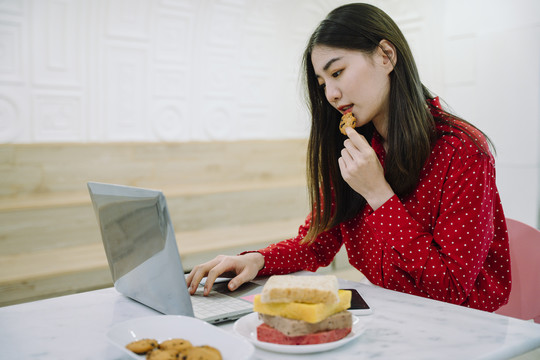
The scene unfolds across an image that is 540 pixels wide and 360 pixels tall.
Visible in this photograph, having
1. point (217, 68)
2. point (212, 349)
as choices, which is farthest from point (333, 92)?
point (217, 68)

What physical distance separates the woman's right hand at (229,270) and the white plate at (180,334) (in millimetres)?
361

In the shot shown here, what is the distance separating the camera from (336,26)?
151 cm

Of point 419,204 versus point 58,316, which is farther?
point 419,204

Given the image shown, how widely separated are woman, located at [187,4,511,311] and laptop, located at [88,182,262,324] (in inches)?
6.3

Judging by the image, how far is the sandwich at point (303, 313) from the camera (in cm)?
90

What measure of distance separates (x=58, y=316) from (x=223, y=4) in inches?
136

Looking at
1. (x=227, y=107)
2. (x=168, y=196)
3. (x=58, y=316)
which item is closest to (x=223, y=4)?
(x=227, y=107)

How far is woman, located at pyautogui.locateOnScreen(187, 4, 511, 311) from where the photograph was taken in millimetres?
1349

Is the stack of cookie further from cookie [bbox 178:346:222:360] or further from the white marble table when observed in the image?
the white marble table

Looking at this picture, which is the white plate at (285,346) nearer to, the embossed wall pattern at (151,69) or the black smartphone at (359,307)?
the black smartphone at (359,307)

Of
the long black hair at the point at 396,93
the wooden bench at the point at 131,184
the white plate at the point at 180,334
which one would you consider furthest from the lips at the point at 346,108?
the wooden bench at the point at 131,184

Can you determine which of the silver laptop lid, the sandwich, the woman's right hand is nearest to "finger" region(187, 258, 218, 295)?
the woman's right hand

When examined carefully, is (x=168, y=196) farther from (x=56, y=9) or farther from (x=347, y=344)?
(x=347, y=344)

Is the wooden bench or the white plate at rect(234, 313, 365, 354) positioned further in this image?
the wooden bench
